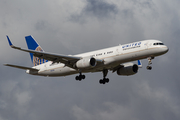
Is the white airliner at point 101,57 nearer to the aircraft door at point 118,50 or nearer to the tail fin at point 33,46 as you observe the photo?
the aircraft door at point 118,50

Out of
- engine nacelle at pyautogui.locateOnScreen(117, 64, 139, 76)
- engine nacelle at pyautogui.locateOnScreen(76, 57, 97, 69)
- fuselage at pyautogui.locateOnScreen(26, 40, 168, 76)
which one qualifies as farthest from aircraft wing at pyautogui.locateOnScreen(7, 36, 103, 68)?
engine nacelle at pyautogui.locateOnScreen(117, 64, 139, 76)

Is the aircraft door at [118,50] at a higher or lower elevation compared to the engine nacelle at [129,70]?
higher

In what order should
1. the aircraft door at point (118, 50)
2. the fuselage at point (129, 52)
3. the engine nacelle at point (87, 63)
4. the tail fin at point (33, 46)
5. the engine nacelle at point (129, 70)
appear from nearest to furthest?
the fuselage at point (129, 52), the aircraft door at point (118, 50), the engine nacelle at point (87, 63), the engine nacelle at point (129, 70), the tail fin at point (33, 46)

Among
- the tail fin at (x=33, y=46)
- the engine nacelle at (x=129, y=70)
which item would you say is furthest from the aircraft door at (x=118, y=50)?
the tail fin at (x=33, y=46)

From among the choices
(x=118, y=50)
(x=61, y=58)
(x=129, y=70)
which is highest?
(x=118, y=50)

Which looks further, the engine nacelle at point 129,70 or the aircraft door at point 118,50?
the engine nacelle at point 129,70

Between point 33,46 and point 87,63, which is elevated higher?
point 33,46

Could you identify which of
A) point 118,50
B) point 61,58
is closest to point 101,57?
point 118,50

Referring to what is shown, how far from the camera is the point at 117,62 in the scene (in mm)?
49656

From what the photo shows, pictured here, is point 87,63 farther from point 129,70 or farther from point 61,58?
point 129,70

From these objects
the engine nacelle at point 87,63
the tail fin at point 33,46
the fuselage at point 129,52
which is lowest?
the engine nacelle at point 87,63

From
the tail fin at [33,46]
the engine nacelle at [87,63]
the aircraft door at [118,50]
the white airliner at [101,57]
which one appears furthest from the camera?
the tail fin at [33,46]

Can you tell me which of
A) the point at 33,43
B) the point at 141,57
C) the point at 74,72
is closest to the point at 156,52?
the point at 141,57

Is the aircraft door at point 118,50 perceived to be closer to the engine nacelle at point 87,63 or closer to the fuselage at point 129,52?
the fuselage at point 129,52
